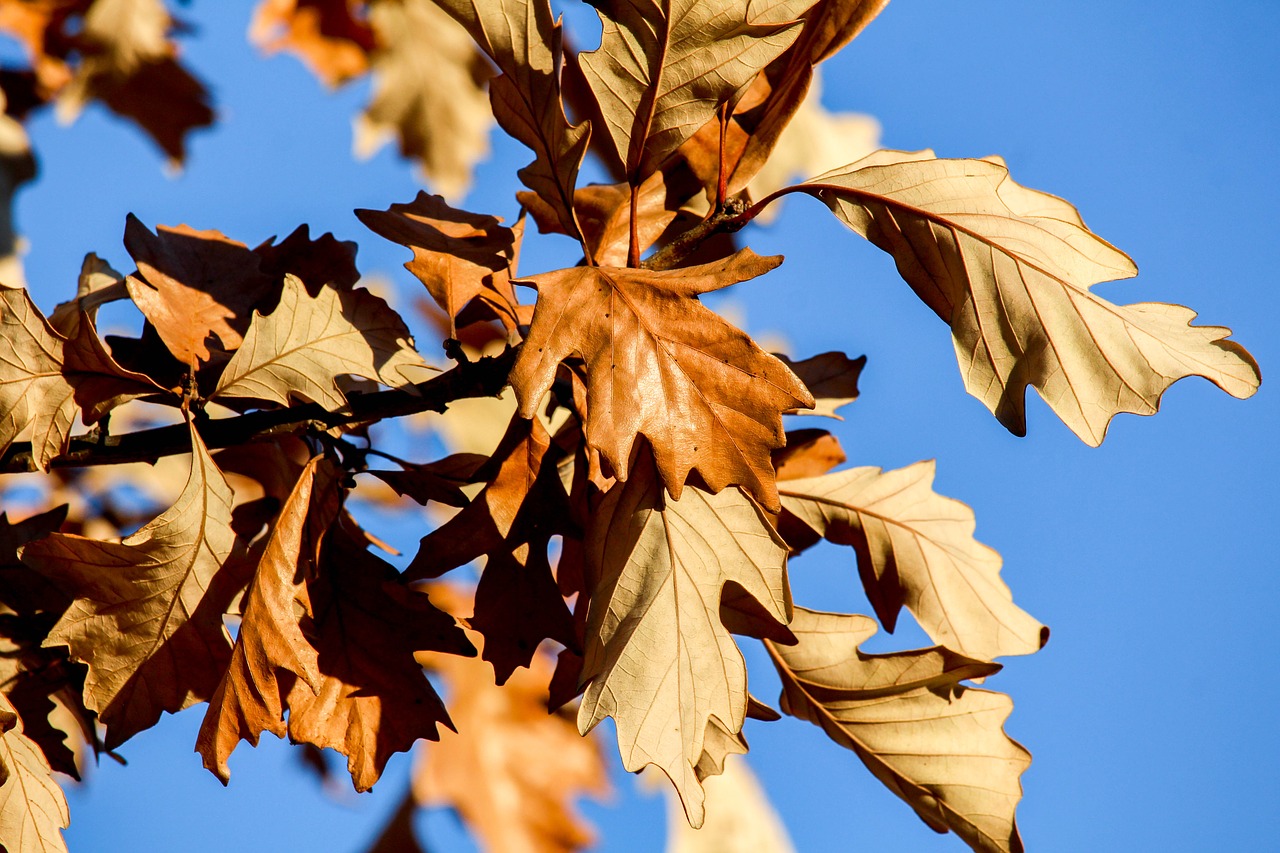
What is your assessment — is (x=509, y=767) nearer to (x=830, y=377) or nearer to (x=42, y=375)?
(x=830, y=377)

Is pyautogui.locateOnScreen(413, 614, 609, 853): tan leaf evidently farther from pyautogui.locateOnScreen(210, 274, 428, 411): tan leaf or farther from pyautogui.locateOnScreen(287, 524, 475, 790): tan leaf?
pyautogui.locateOnScreen(210, 274, 428, 411): tan leaf

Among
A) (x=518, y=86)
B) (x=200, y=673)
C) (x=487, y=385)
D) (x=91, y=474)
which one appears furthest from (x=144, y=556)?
(x=91, y=474)

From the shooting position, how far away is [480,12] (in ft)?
2.31

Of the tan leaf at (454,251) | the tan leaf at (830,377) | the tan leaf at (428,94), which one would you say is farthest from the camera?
the tan leaf at (428,94)

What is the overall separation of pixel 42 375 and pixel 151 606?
177 mm

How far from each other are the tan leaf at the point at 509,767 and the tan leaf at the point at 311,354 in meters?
1.66

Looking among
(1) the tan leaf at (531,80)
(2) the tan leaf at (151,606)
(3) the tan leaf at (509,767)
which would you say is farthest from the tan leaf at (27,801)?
(3) the tan leaf at (509,767)

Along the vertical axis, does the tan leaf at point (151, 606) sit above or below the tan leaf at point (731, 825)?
below

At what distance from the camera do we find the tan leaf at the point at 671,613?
0.68 m

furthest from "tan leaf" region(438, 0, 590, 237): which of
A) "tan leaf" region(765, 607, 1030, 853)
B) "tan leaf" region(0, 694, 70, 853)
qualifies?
"tan leaf" region(0, 694, 70, 853)

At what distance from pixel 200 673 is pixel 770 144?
1.88ft

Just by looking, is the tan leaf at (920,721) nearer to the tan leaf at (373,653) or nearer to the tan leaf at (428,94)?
the tan leaf at (373,653)

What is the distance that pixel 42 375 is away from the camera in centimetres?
73

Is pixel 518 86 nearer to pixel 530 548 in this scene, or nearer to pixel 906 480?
pixel 530 548
